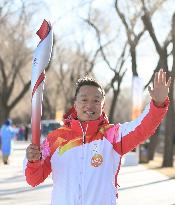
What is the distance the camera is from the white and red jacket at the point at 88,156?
390cm

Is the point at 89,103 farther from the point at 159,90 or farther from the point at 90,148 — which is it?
the point at 159,90

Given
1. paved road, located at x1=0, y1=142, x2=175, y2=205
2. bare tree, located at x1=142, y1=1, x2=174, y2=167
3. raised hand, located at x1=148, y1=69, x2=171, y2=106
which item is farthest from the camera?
bare tree, located at x1=142, y1=1, x2=174, y2=167

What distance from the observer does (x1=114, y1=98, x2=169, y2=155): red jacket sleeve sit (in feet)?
A: 12.9

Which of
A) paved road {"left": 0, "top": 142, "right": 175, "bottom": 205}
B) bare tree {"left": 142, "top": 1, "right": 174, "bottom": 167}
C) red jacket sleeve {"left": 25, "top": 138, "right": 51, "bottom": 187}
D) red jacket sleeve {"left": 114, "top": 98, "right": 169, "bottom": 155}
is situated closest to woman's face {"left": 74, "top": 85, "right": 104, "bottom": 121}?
red jacket sleeve {"left": 114, "top": 98, "right": 169, "bottom": 155}

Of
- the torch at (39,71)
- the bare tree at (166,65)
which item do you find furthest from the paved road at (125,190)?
the torch at (39,71)

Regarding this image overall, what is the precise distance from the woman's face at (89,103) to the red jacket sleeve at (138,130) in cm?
20

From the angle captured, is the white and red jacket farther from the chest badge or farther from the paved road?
the paved road

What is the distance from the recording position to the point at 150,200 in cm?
1148

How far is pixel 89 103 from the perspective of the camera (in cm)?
401

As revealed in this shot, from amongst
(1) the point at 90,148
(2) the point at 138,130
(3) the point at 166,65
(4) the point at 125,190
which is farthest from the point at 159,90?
(3) the point at 166,65

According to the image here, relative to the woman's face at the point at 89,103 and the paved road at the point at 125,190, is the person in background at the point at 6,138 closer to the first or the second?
the paved road at the point at 125,190

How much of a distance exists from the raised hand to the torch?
78 cm

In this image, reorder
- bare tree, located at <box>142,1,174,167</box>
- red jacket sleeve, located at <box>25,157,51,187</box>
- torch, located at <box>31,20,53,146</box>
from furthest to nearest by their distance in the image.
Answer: bare tree, located at <box>142,1,174,167</box>
torch, located at <box>31,20,53,146</box>
red jacket sleeve, located at <box>25,157,51,187</box>

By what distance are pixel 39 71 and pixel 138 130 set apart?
787 millimetres
